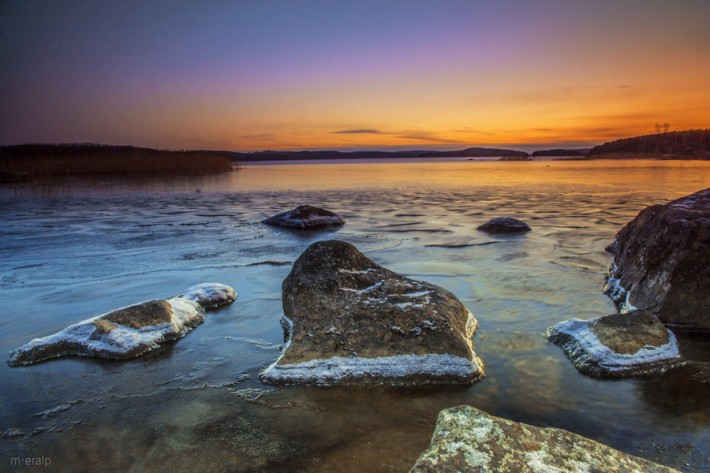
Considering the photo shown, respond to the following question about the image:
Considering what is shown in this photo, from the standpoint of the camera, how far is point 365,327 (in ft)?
13.1

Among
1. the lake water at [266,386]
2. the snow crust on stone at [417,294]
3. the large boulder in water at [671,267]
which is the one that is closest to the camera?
the lake water at [266,386]

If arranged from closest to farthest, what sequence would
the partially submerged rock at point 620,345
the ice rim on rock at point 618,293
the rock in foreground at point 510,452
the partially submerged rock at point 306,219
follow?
1. the rock in foreground at point 510,452
2. the partially submerged rock at point 620,345
3. the ice rim on rock at point 618,293
4. the partially submerged rock at point 306,219

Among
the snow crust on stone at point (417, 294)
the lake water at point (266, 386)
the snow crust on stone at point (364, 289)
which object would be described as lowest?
the lake water at point (266, 386)

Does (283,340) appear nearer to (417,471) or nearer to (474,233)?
(417,471)

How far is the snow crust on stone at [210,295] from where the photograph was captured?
5336 millimetres

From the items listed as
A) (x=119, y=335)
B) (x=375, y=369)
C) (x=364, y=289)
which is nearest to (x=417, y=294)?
(x=364, y=289)

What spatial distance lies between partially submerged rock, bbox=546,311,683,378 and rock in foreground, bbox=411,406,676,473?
1721 mm

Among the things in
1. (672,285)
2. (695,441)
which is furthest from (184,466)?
(672,285)

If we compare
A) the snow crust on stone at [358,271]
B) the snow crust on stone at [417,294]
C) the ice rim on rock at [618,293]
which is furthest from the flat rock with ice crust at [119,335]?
the ice rim on rock at [618,293]

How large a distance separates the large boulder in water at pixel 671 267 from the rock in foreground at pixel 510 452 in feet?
10.8

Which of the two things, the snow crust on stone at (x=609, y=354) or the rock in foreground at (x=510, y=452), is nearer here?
the rock in foreground at (x=510, y=452)

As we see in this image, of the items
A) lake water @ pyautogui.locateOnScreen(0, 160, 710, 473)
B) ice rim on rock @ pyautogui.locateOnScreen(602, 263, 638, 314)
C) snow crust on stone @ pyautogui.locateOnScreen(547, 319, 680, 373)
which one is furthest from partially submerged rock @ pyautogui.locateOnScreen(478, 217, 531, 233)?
snow crust on stone @ pyautogui.locateOnScreen(547, 319, 680, 373)

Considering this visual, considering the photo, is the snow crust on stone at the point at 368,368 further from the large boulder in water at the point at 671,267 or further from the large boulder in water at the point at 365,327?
the large boulder in water at the point at 671,267

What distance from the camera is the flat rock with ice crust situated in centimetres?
399
